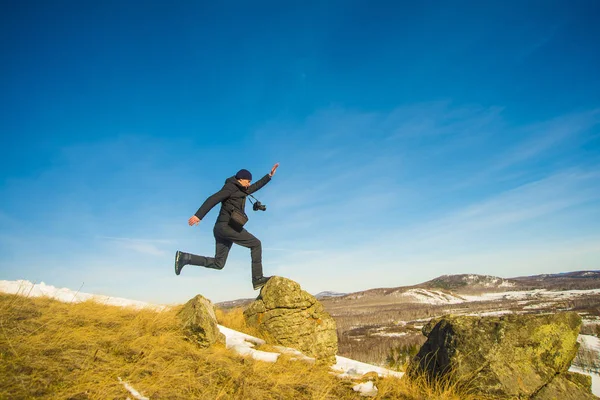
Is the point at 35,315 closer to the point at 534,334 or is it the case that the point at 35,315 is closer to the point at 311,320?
the point at 311,320

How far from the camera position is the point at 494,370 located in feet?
16.8

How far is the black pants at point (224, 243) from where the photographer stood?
27.3 ft

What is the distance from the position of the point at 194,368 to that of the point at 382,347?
66.6 m

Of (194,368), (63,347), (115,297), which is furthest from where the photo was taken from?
(115,297)

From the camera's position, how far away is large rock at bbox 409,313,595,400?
5.05m

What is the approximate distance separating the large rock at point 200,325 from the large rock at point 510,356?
13.4ft

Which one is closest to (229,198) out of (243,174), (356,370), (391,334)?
(243,174)

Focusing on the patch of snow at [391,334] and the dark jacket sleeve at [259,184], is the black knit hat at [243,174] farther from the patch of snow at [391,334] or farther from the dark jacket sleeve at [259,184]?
the patch of snow at [391,334]

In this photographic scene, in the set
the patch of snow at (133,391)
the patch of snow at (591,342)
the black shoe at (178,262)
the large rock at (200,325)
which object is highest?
the black shoe at (178,262)

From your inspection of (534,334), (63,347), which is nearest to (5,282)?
(63,347)

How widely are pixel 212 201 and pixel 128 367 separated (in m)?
4.37

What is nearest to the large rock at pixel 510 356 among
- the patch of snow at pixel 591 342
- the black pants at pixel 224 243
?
the black pants at pixel 224 243

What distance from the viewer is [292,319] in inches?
346

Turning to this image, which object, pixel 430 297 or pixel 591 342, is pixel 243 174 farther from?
pixel 430 297
